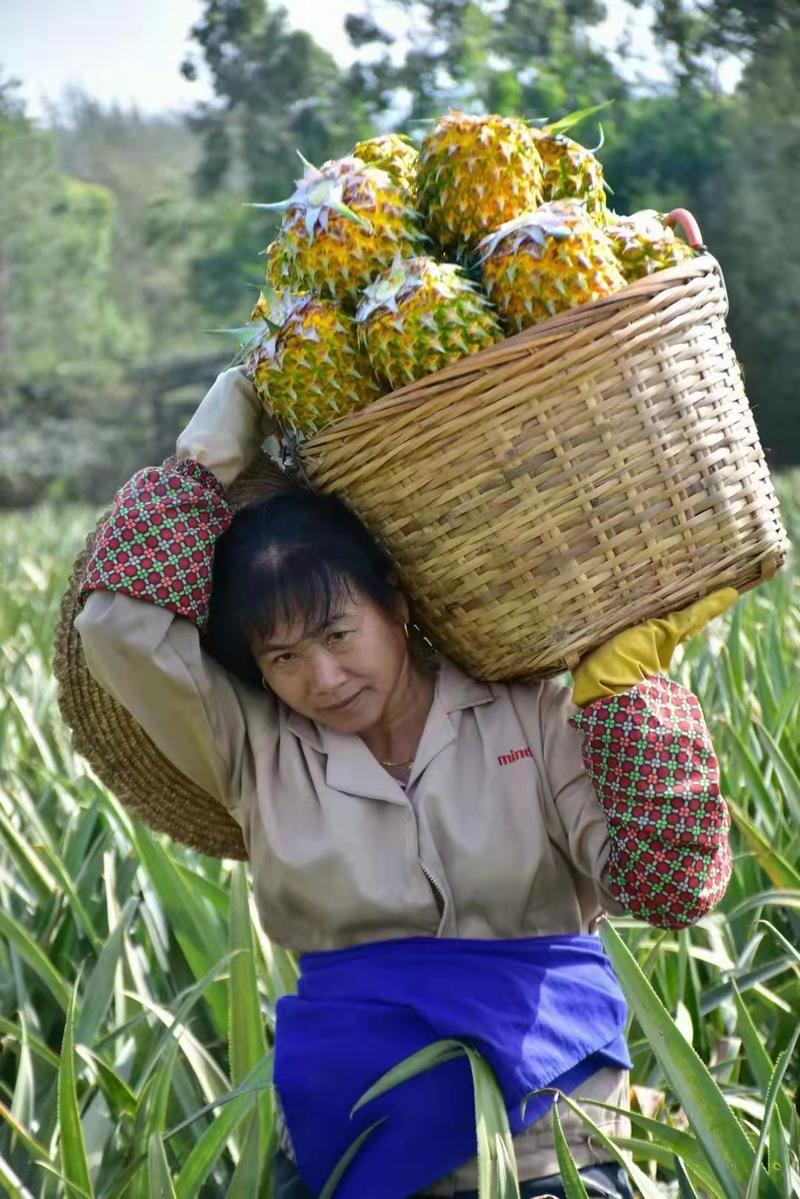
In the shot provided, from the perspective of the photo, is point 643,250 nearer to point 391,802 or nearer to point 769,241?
point 391,802

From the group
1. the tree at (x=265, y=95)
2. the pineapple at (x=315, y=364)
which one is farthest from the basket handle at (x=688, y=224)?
the tree at (x=265, y=95)

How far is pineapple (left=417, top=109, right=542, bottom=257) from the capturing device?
1488 millimetres

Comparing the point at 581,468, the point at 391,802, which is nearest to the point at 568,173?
the point at 581,468

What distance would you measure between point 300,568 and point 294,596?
34 mm

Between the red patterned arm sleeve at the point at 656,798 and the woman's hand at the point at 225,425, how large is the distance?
21.7 inches

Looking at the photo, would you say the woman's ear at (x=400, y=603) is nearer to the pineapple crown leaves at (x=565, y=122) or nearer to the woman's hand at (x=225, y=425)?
the woman's hand at (x=225, y=425)

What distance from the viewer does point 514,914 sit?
5.28 feet

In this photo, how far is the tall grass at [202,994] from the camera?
1564mm

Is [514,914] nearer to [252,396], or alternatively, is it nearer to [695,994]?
[695,994]

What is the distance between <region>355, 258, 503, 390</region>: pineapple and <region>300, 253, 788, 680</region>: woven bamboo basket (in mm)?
31

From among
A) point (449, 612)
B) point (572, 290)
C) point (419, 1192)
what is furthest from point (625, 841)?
point (572, 290)

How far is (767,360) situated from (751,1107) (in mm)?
16550

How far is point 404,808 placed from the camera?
5.35ft

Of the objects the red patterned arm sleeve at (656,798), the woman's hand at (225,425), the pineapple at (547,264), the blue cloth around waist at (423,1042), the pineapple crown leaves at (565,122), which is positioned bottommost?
the blue cloth around waist at (423,1042)
